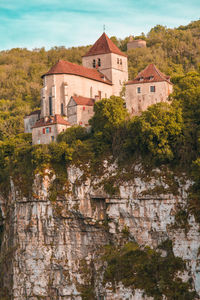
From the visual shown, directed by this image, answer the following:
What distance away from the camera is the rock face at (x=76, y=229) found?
152 feet

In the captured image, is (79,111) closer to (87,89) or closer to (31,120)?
(87,89)

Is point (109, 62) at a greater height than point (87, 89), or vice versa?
point (109, 62)

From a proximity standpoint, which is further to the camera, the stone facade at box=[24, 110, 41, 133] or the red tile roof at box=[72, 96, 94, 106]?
the stone facade at box=[24, 110, 41, 133]

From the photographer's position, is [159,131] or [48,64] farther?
[48,64]

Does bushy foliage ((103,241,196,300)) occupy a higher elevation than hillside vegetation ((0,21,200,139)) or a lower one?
lower

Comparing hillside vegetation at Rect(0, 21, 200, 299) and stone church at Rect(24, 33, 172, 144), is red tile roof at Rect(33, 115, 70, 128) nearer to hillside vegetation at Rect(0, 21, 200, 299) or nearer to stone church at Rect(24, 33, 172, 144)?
stone church at Rect(24, 33, 172, 144)

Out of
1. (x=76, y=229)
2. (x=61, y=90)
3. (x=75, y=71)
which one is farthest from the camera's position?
(x=75, y=71)

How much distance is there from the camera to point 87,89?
2459 inches

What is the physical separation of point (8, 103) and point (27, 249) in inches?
1552

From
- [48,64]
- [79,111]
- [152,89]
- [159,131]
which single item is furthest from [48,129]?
[48,64]

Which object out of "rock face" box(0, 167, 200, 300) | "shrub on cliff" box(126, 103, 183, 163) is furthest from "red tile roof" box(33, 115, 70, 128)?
"shrub on cliff" box(126, 103, 183, 163)

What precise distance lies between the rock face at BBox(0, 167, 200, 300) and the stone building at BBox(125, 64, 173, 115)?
898 centimetres

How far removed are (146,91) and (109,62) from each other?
1358 cm

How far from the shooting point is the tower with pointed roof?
66312 mm
